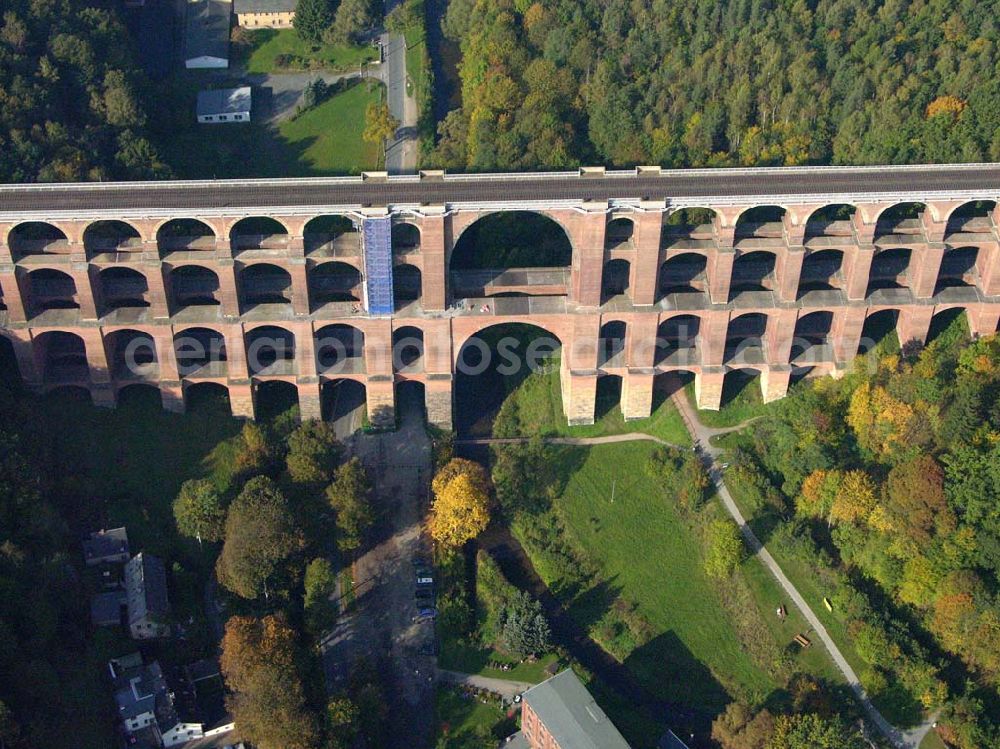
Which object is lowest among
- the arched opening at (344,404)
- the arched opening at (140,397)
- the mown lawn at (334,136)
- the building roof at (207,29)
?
the arched opening at (344,404)

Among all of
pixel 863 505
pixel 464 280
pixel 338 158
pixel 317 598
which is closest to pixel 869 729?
pixel 863 505

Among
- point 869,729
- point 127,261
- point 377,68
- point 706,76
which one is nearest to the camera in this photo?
point 869,729

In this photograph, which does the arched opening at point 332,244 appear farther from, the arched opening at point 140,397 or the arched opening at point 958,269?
the arched opening at point 958,269

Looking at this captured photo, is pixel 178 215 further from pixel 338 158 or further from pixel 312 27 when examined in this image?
pixel 312 27

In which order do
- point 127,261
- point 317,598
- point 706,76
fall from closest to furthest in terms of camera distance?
1. point 317,598
2. point 127,261
3. point 706,76

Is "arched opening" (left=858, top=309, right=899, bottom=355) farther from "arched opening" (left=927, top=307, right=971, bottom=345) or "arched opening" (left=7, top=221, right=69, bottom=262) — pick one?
"arched opening" (left=7, top=221, right=69, bottom=262)

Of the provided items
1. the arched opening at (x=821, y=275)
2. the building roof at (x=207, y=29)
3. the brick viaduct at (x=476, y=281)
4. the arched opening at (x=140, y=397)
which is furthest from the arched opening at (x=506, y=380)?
the building roof at (x=207, y=29)
